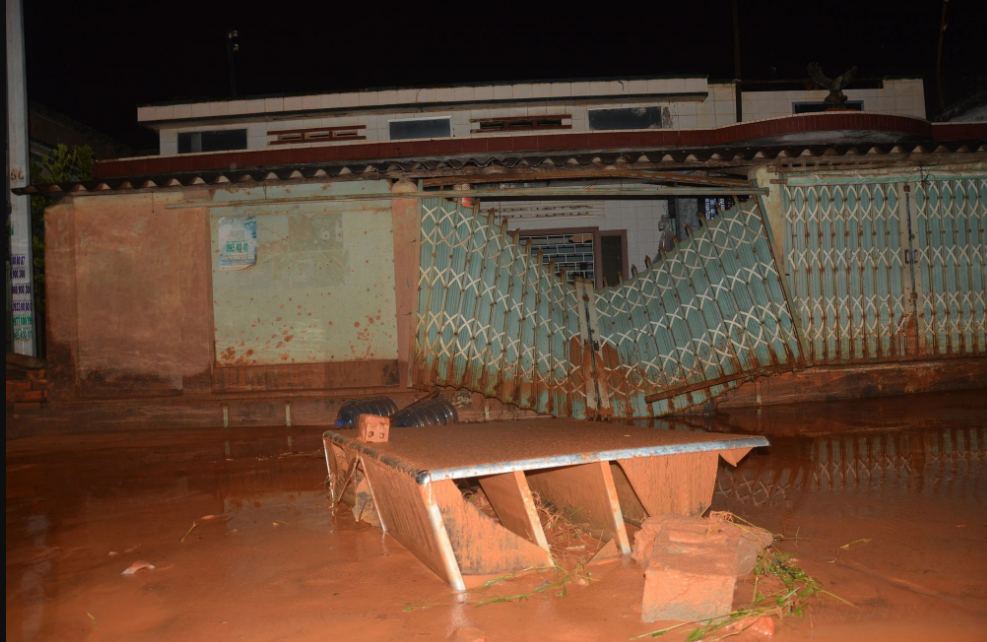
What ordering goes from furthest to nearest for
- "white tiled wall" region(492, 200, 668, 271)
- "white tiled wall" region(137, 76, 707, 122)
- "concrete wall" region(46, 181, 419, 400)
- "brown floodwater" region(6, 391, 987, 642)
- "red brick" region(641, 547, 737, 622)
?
"white tiled wall" region(492, 200, 668, 271) < "white tiled wall" region(137, 76, 707, 122) < "concrete wall" region(46, 181, 419, 400) < "brown floodwater" region(6, 391, 987, 642) < "red brick" region(641, 547, 737, 622)

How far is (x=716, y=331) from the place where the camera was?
8.12m

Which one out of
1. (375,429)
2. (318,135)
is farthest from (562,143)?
(375,429)

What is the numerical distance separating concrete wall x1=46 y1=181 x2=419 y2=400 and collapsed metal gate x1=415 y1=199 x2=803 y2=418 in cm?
74

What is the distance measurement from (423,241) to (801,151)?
16.1 ft

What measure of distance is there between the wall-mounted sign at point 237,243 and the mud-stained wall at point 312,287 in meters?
0.06

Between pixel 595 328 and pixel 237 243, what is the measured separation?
4.77 meters

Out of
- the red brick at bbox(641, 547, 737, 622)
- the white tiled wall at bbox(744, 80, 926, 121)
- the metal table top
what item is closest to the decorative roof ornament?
the white tiled wall at bbox(744, 80, 926, 121)

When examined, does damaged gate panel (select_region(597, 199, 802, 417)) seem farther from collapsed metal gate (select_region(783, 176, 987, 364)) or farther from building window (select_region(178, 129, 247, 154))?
building window (select_region(178, 129, 247, 154))

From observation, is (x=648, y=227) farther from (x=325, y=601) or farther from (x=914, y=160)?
(x=325, y=601)

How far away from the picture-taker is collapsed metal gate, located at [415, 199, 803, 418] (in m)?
7.99

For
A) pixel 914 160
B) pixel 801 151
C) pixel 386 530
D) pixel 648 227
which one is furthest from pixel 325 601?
pixel 648 227

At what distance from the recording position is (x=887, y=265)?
29.0 feet

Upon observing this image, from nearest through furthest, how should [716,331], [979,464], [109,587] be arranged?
[109,587] < [979,464] < [716,331]

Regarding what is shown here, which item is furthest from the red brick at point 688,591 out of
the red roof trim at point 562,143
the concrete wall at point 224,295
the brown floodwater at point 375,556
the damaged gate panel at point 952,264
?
the red roof trim at point 562,143
